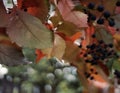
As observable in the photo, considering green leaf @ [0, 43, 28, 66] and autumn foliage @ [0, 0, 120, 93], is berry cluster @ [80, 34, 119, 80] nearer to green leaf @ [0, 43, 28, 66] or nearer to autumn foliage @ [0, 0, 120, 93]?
autumn foliage @ [0, 0, 120, 93]

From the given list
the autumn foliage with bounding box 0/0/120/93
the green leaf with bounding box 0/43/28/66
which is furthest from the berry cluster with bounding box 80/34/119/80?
the green leaf with bounding box 0/43/28/66

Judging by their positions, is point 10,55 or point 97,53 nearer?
point 10,55

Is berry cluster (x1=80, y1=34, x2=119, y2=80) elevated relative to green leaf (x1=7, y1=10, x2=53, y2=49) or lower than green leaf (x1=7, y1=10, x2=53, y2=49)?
lower

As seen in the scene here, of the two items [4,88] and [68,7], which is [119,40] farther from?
[4,88]

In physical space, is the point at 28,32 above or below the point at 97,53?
above

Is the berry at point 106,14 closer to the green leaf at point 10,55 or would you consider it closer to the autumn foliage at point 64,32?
the autumn foliage at point 64,32

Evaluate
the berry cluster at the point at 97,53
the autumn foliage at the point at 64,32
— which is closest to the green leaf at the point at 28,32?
the autumn foliage at the point at 64,32

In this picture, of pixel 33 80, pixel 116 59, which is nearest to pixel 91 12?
pixel 116 59

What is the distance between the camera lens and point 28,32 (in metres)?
0.32

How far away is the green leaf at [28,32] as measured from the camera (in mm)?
315

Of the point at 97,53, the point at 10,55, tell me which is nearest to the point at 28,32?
the point at 10,55

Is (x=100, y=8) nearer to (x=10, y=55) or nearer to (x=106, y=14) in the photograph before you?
(x=106, y=14)

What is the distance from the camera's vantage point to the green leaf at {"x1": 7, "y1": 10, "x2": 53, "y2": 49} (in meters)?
0.31

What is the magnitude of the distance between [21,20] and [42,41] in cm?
3
